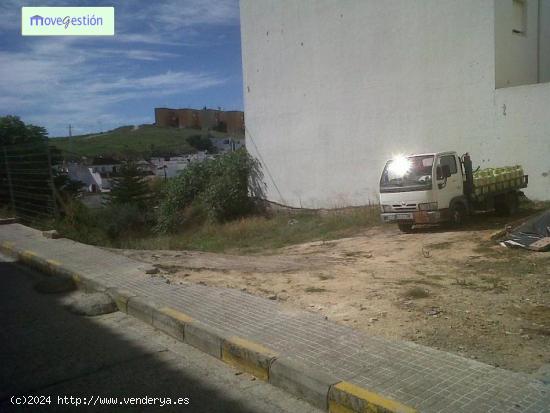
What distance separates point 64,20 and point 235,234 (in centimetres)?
900

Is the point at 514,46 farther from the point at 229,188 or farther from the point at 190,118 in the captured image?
the point at 190,118

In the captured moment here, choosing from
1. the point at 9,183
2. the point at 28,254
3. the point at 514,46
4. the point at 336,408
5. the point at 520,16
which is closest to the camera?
the point at 336,408

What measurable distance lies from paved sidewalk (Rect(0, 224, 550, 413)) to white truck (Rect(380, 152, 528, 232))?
6990 millimetres

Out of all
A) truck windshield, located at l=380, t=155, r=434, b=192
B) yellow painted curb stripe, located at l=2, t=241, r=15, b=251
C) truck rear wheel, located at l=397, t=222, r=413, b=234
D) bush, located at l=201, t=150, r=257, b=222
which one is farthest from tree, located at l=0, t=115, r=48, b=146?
truck rear wheel, located at l=397, t=222, r=413, b=234

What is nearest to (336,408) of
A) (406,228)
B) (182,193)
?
(406,228)

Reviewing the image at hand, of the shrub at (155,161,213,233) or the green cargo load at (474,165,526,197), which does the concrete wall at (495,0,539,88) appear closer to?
the green cargo load at (474,165,526,197)

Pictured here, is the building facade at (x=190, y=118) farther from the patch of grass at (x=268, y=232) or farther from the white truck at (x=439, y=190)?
the white truck at (x=439, y=190)

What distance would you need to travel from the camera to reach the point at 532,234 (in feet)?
30.9

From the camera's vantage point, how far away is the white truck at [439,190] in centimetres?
1184

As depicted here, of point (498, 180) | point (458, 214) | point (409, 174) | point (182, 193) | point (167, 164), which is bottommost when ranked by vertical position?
point (458, 214)

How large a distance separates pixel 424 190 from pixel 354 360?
8.52 metres

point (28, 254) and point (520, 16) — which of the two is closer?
point (28, 254)

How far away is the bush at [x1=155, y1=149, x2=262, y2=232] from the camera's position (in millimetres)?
22500

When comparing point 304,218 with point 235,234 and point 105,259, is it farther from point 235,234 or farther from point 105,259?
point 105,259
